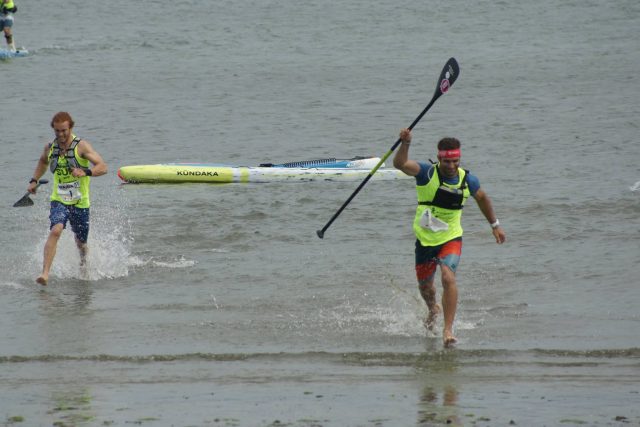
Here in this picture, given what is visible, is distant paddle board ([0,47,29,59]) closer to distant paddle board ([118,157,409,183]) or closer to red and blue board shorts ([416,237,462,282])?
distant paddle board ([118,157,409,183])

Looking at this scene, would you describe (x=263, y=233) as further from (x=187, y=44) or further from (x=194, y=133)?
(x=187, y=44)

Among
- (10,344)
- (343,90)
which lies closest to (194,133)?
(343,90)

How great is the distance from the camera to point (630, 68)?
1308 inches

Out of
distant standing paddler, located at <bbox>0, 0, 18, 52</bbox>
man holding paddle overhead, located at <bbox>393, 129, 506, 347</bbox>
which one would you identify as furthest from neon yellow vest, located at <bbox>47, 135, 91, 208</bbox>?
distant standing paddler, located at <bbox>0, 0, 18, 52</bbox>

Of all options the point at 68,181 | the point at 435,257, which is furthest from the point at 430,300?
the point at 68,181

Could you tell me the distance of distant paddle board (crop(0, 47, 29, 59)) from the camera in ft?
117

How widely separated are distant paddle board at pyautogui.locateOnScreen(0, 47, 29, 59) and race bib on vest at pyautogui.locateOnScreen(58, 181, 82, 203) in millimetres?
24512

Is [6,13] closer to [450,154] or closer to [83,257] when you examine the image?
[83,257]

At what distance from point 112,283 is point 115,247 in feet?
5.99

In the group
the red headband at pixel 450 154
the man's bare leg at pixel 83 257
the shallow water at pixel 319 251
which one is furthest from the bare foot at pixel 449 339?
the man's bare leg at pixel 83 257

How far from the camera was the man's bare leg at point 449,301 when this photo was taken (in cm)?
992

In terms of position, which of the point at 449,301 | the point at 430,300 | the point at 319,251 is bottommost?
the point at 319,251

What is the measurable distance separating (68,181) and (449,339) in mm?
4518

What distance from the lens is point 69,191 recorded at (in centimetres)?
1230
